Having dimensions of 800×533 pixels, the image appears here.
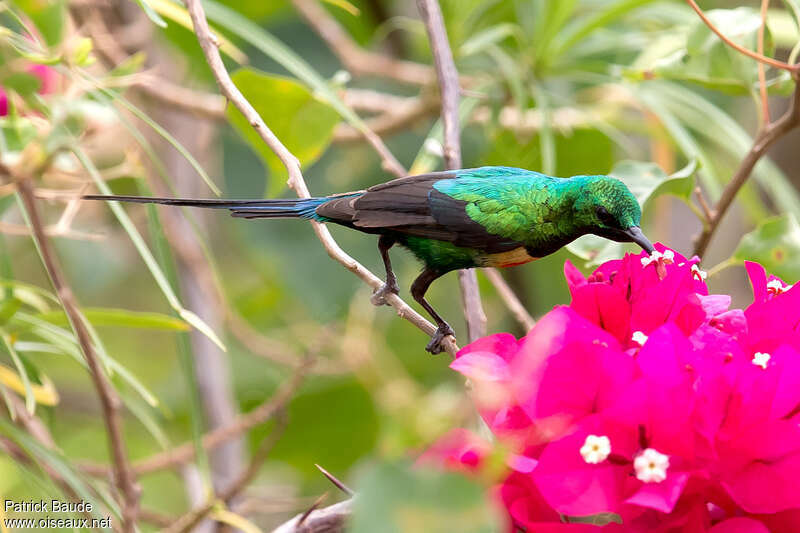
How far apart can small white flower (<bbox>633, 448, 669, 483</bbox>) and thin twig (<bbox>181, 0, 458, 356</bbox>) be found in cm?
34

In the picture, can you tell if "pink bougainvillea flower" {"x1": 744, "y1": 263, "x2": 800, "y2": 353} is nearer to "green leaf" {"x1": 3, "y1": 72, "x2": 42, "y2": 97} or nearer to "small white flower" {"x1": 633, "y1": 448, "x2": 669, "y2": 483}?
"small white flower" {"x1": 633, "y1": 448, "x2": 669, "y2": 483}

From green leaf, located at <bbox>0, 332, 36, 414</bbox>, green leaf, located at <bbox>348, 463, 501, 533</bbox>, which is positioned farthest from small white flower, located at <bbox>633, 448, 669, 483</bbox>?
green leaf, located at <bbox>0, 332, 36, 414</bbox>

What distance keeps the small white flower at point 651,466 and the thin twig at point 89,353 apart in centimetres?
49

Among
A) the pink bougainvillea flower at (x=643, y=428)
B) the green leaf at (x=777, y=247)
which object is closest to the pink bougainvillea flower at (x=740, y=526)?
the pink bougainvillea flower at (x=643, y=428)

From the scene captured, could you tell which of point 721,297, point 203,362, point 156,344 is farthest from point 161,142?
point 721,297

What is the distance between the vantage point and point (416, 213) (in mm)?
1126

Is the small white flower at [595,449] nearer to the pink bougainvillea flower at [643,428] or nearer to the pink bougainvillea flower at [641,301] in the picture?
the pink bougainvillea flower at [643,428]

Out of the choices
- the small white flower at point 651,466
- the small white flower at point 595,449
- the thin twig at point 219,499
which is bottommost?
the thin twig at point 219,499

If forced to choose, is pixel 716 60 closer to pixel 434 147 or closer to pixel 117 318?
pixel 434 147

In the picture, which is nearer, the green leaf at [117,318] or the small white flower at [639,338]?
the small white flower at [639,338]

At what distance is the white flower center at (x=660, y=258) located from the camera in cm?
76

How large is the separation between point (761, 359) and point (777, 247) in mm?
411

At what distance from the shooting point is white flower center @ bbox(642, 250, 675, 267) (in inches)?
Answer: 29.7

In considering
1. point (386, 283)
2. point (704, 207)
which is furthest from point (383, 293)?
point (704, 207)
